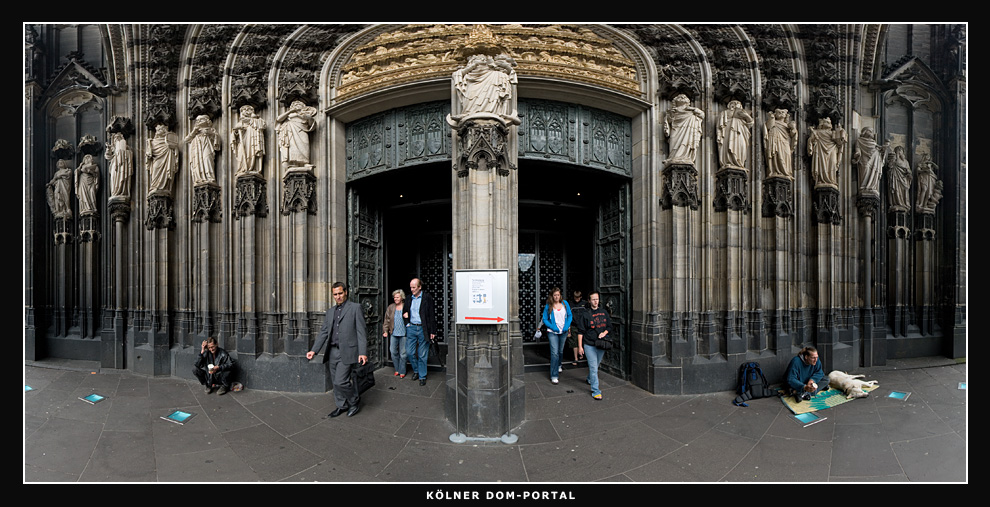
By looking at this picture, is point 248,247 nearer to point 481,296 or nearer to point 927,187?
point 481,296

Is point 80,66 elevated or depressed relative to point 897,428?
elevated

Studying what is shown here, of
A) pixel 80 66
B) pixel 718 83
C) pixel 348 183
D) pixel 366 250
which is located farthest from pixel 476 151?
pixel 80 66

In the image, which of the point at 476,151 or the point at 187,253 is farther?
the point at 187,253

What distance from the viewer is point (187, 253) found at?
7.41 metres

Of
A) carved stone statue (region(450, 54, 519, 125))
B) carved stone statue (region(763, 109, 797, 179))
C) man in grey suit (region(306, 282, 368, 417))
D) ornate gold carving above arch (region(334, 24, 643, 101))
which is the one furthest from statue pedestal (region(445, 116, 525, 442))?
carved stone statue (region(763, 109, 797, 179))

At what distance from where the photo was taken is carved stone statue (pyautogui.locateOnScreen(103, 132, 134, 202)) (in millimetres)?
7828

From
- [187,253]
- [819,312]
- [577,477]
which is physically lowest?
[577,477]

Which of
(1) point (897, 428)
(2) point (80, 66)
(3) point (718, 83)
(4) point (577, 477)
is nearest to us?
(4) point (577, 477)

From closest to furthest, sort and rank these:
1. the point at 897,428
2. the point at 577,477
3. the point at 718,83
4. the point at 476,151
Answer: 1. the point at 577,477
2. the point at 897,428
3. the point at 476,151
4. the point at 718,83

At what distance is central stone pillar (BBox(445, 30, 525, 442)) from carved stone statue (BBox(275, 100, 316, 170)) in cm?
274

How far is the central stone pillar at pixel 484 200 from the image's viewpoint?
4.86 metres

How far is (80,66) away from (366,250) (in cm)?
822

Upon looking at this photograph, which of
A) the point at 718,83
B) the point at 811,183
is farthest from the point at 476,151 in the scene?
the point at 811,183

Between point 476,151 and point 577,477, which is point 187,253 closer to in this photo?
point 476,151
